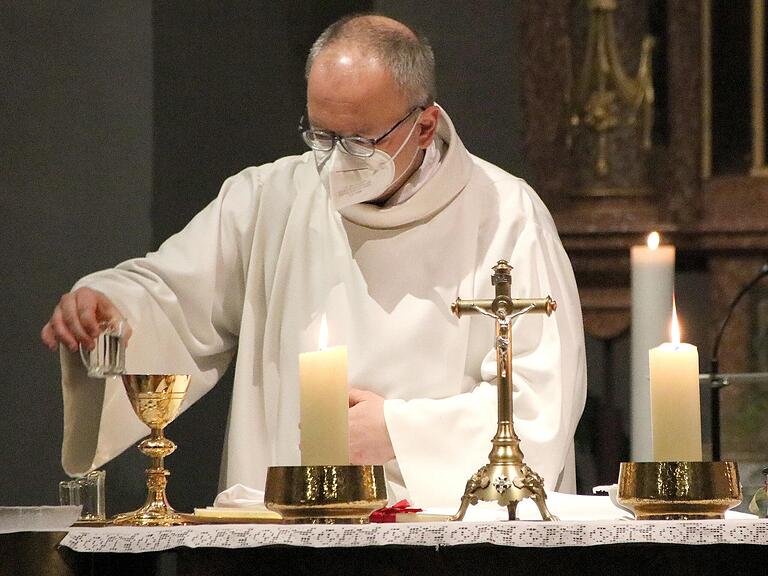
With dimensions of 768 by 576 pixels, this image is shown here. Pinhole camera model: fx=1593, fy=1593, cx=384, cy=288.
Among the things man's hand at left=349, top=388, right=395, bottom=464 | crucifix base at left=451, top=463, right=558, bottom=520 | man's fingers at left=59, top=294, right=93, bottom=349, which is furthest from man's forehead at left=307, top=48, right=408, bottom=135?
crucifix base at left=451, top=463, right=558, bottom=520

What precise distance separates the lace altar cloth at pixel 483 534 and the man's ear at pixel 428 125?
1637 millimetres

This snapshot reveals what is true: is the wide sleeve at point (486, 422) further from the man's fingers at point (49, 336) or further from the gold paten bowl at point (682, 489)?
the gold paten bowl at point (682, 489)

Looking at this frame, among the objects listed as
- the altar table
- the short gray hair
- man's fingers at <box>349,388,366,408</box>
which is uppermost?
the short gray hair

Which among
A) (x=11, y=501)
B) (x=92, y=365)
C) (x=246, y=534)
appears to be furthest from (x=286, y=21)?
(x=246, y=534)

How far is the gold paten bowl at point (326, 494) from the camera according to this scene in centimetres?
225

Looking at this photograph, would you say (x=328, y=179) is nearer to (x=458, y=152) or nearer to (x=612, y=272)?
(x=458, y=152)

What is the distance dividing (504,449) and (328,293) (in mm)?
1429

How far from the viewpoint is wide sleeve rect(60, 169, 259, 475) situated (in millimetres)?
3252

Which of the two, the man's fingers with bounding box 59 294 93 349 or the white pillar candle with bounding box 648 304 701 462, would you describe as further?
the man's fingers with bounding box 59 294 93 349

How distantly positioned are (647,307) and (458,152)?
1.94 ft

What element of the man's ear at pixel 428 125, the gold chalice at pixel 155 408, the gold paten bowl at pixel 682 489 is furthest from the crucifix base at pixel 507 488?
the man's ear at pixel 428 125

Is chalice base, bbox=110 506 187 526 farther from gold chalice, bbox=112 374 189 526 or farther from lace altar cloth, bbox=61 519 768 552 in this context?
lace altar cloth, bbox=61 519 768 552

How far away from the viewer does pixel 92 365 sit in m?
2.82

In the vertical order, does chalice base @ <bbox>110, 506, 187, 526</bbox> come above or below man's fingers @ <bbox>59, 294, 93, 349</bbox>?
below
